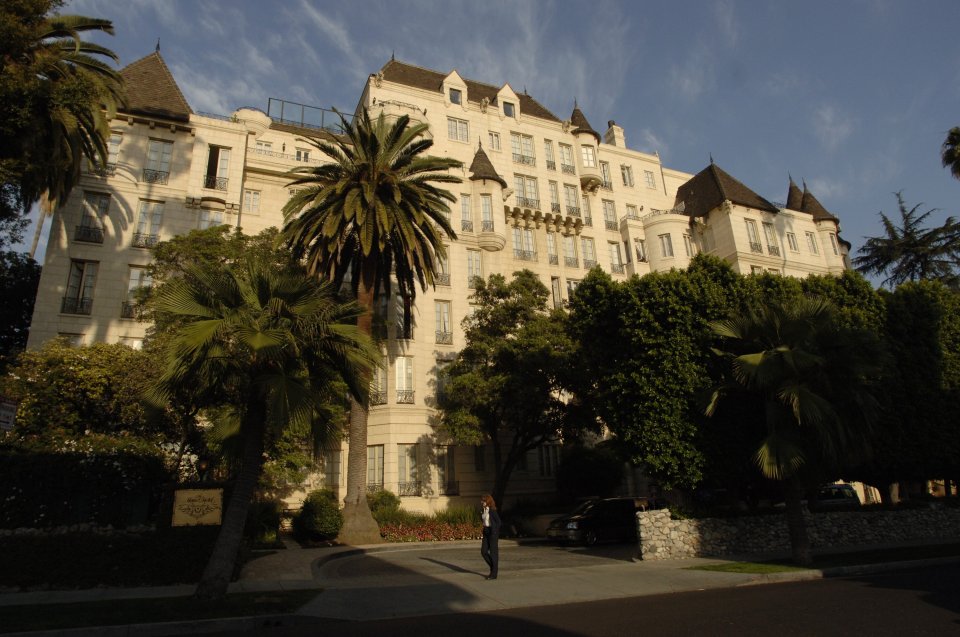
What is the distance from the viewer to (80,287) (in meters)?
28.2

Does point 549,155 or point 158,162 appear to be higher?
point 549,155

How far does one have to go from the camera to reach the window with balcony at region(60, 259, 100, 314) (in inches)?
1089

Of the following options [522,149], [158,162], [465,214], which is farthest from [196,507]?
[522,149]

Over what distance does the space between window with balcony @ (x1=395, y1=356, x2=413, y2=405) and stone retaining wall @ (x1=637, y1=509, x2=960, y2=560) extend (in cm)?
1619

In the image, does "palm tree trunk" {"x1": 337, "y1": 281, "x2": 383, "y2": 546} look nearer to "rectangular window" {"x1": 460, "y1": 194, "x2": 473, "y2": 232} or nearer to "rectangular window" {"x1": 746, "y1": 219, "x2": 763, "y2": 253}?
"rectangular window" {"x1": 460, "y1": 194, "x2": 473, "y2": 232}

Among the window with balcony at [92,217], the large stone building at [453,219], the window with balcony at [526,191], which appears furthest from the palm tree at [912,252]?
the window with balcony at [92,217]

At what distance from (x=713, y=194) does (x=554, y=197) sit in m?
13.4

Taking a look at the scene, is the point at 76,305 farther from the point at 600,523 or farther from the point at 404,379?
the point at 600,523

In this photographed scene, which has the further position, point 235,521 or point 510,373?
point 510,373

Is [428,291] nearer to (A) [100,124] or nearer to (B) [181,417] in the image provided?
(B) [181,417]

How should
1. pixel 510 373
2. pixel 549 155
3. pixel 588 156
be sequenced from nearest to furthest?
1. pixel 510 373
2. pixel 549 155
3. pixel 588 156

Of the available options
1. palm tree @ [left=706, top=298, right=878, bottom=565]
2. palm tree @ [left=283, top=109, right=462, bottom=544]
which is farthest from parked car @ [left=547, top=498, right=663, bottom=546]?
palm tree @ [left=283, top=109, right=462, bottom=544]

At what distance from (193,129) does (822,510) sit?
36.7 m

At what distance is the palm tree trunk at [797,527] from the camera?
16.3m
